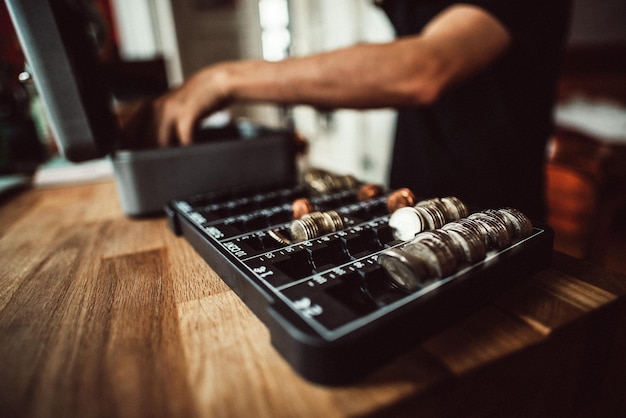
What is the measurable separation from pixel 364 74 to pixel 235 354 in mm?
651

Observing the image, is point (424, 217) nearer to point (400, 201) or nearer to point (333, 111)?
point (400, 201)

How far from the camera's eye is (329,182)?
773mm

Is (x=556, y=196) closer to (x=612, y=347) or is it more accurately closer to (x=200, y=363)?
(x=612, y=347)

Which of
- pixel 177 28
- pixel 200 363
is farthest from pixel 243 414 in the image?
pixel 177 28

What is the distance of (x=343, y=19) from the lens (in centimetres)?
393

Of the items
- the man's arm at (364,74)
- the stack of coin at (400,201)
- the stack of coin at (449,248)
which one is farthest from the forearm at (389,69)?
the stack of coin at (449,248)

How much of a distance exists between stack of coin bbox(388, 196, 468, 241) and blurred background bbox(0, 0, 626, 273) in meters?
0.83

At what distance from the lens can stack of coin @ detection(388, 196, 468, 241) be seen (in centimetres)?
52

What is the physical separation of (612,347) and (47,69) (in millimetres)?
950

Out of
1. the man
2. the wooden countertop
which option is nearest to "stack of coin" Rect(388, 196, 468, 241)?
the wooden countertop

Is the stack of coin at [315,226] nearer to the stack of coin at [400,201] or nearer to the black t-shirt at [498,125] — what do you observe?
the stack of coin at [400,201]

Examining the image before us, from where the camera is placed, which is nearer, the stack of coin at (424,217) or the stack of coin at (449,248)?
the stack of coin at (449,248)

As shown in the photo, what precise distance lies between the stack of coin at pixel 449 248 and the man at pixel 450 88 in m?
0.35

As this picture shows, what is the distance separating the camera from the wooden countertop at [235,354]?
32cm
